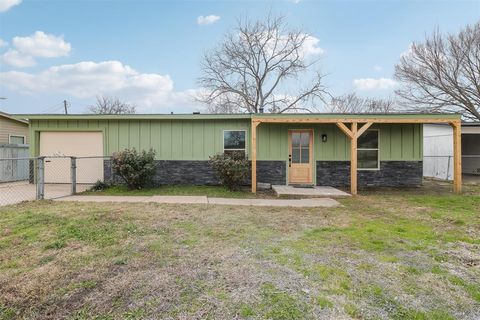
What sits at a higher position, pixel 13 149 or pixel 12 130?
pixel 12 130

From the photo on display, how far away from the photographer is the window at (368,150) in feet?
34.7

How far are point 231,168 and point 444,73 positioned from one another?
63.4 feet

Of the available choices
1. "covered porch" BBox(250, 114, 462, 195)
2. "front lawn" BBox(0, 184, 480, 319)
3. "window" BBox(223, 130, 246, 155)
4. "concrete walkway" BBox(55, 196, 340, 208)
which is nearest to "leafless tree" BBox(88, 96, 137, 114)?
"window" BBox(223, 130, 246, 155)

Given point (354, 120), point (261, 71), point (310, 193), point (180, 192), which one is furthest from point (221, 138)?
point (261, 71)

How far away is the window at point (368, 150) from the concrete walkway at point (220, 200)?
11.4 feet

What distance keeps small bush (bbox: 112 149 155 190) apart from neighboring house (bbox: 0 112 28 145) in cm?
772

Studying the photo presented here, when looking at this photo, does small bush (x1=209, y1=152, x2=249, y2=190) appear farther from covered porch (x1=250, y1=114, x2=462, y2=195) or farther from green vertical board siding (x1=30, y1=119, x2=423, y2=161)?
green vertical board siding (x1=30, y1=119, x2=423, y2=161)

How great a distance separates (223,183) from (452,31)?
20.3m

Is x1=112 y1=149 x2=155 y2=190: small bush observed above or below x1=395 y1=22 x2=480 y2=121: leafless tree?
below

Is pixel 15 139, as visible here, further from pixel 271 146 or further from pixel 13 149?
pixel 271 146

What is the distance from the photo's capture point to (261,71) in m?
25.4

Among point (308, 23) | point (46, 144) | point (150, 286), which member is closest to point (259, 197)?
point (150, 286)

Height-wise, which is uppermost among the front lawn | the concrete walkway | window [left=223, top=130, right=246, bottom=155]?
window [left=223, top=130, right=246, bottom=155]

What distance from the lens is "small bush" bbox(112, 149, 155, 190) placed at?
900cm
